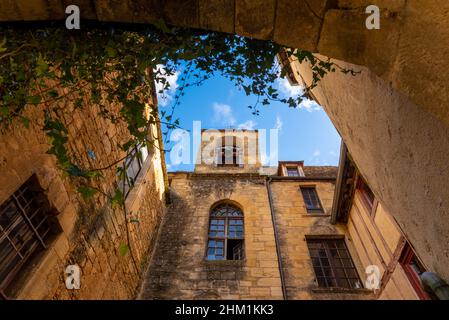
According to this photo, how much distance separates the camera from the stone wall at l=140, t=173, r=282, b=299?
719 centimetres

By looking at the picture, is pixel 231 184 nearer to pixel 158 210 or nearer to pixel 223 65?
pixel 158 210

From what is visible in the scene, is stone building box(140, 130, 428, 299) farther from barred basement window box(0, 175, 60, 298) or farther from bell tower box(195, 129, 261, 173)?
barred basement window box(0, 175, 60, 298)

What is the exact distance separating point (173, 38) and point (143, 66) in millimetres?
332

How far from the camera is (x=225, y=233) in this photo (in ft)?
30.1

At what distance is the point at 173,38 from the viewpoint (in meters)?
2.11

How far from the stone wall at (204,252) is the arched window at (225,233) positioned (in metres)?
0.29

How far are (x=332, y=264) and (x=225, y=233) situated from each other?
353 cm

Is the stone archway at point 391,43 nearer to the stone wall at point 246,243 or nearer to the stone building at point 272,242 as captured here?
the stone building at point 272,242

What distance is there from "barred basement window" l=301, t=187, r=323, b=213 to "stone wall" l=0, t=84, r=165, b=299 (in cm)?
662

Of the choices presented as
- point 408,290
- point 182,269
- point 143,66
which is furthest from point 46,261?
point 408,290

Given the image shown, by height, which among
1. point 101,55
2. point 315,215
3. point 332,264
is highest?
point 315,215

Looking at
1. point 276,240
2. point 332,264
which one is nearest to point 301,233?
point 276,240

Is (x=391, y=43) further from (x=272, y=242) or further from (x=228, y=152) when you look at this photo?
(x=228, y=152)

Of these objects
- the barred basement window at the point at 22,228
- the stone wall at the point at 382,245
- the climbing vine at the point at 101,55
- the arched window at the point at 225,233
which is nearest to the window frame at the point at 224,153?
the arched window at the point at 225,233
